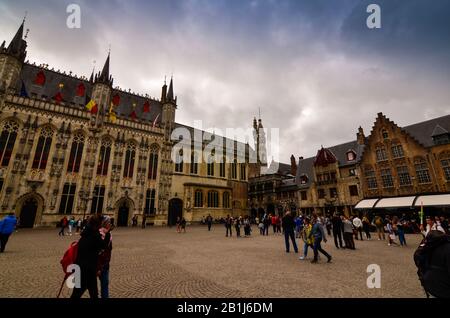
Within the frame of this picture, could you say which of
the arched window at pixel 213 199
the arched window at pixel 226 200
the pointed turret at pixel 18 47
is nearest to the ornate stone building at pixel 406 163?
the arched window at pixel 226 200

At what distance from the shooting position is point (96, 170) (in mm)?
29391

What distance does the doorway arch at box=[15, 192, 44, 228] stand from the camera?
79.9 ft

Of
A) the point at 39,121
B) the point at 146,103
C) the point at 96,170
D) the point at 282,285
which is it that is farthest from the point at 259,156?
the point at 282,285

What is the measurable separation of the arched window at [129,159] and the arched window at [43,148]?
9.24m

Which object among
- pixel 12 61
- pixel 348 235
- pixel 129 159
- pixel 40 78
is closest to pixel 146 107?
pixel 129 159

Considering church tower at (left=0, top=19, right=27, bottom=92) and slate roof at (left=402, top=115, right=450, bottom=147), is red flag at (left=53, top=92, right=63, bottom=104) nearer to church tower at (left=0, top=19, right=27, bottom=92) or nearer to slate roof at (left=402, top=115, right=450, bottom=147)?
church tower at (left=0, top=19, right=27, bottom=92)

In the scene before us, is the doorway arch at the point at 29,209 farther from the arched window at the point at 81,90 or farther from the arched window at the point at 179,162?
the arched window at the point at 179,162

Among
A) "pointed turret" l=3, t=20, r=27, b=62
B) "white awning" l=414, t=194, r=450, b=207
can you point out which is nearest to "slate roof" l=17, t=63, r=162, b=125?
"pointed turret" l=3, t=20, r=27, b=62

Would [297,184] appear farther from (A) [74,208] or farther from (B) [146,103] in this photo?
(A) [74,208]

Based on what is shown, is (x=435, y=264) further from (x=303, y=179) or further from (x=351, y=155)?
(x=303, y=179)

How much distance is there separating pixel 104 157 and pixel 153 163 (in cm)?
699

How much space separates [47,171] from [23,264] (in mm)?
23863

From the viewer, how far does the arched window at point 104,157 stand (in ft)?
97.9

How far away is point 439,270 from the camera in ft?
9.38
